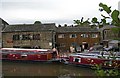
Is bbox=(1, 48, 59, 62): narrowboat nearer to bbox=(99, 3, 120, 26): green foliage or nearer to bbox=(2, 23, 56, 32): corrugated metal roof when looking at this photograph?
bbox=(2, 23, 56, 32): corrugated metal roof

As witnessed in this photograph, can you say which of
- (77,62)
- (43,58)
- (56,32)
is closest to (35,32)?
(56,32)

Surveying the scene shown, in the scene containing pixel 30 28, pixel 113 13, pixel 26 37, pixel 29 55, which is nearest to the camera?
pixel 113 13

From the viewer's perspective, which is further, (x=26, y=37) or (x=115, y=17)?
(x=26, y=37)

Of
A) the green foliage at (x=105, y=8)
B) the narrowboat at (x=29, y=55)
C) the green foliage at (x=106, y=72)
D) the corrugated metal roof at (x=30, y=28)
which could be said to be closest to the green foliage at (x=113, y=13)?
the green foliage at (x=105, y=8)

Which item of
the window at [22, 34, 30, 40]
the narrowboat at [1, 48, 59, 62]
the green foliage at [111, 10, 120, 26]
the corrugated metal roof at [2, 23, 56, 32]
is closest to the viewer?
the green foliage at [111, 10, 120, 26]

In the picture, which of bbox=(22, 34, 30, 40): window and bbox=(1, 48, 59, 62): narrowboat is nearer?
bbox=(1, 48, 59, 62): narrowboat

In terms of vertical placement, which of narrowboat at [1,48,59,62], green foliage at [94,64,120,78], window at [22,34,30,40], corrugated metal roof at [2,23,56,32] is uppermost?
corrugated metal roof at [2,23,56,32]

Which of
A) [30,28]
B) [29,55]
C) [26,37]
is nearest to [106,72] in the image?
[29,55]

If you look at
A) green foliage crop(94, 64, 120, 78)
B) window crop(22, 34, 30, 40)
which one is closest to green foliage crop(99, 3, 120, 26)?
green foliage crop(94, 64, 120, 78)

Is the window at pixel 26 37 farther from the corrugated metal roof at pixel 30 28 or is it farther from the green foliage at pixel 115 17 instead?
the green foliage at pixel 115 17

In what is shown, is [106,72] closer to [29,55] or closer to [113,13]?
[113,13]

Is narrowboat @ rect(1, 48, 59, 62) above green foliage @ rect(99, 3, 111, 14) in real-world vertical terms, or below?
below

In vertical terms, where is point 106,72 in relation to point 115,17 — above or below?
below

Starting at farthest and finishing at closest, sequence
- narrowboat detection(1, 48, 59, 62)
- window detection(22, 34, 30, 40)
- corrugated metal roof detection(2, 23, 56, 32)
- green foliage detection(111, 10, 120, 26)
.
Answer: window detection(22, 34, 30, 40)
corrugated metal roof detection(2, 23, 56, 32)
narrowboat detection(1, 48, 59, 62)
green foliage detection(111, 10, 120, 26)
